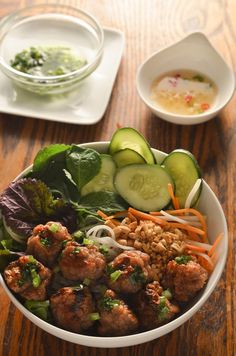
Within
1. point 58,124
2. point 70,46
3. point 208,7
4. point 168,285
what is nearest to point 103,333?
point 168,285

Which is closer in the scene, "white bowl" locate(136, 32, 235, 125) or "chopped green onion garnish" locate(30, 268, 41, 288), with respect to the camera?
"chopped green onion garnish" locate(30, 268, 41, 288)

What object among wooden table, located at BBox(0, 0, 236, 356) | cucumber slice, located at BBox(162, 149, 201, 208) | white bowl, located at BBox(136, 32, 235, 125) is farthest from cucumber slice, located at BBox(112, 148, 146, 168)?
white bowl, located at BBox(136, 32, 235, 125)

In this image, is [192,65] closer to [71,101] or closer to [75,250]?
[71,101]

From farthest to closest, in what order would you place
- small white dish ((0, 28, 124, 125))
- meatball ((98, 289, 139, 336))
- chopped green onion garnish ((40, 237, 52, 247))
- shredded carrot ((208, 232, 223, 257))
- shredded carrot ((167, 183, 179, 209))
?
small white dish ((0, 28, 124, 125))
shredded carrot ((167, 183, 179, 209))
shredded carrot ((208, 232, 223, 257))
chopped green onion garnish ((40, 237, 52, 247))
meatball ((98, 289, 139, 336))

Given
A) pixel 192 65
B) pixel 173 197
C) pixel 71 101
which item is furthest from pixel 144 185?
pixel 192 65

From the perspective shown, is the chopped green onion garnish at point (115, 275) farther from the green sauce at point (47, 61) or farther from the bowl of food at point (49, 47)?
the green sauce at point (47, 61)

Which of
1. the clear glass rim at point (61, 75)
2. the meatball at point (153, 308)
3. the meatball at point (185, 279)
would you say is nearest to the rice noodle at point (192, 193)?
the meatball at point (185, 279)

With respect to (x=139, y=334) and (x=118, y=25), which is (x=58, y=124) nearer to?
(x=118, y=25)

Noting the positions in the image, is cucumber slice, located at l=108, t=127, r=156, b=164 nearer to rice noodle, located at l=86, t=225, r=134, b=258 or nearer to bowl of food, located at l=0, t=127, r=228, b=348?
bowl of food, located at l=0, t=127, r=228, b=348
